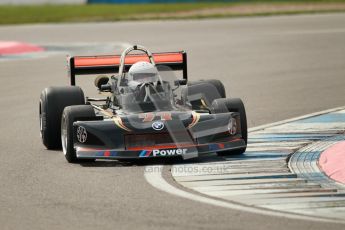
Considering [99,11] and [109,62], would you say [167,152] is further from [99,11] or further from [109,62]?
[99,11]

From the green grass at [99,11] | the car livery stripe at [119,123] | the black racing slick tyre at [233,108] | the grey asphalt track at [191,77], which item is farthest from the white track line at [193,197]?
the green grass at [99,11]

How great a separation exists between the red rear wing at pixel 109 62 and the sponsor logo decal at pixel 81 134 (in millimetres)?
2400

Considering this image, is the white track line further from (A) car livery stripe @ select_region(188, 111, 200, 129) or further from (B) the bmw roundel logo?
(A) car livery stripe @ select_region(188, 111, 200, 129)

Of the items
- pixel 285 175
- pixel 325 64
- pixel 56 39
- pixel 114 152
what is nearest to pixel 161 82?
pixel 114 152

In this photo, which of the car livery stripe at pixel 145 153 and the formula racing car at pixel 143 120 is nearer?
the car livery stripe at pixel 145 153

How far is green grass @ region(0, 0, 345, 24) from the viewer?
42.6 metres

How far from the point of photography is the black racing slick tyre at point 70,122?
12.2 meters

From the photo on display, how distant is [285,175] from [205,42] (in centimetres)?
2064

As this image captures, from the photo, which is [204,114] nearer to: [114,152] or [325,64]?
[114,152]

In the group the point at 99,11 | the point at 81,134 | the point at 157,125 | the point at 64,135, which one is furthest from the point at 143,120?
the point at 99,11

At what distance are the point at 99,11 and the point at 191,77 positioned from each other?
23476 millimetres

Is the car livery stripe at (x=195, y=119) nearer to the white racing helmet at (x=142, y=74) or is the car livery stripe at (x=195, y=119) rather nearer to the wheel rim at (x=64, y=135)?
the white racing helmet at (x=142, y=74)

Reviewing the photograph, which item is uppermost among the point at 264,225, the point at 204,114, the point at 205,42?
the point at 205,42

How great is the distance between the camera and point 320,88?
65.9 ft
